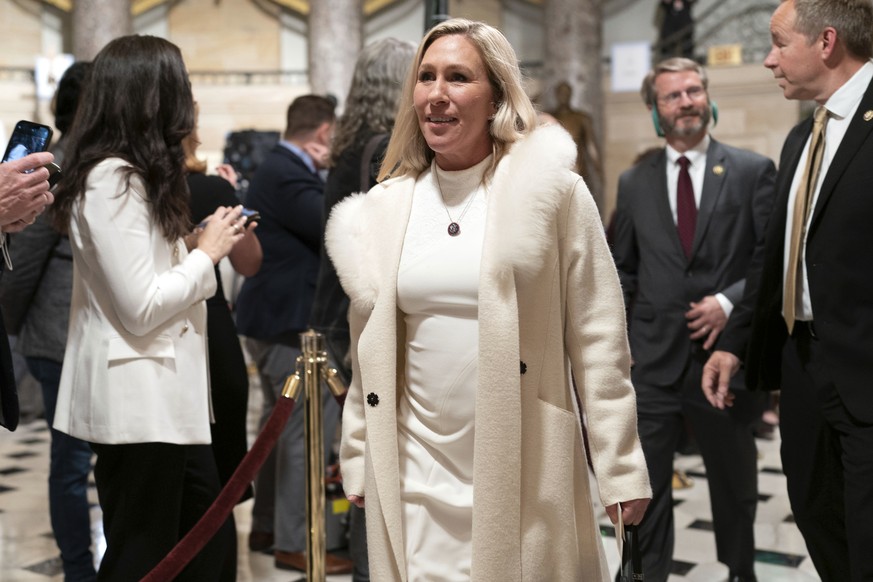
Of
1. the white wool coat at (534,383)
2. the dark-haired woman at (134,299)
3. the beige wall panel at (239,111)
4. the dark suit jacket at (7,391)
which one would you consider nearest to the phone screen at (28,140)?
the dark-haired woman at (134,299)

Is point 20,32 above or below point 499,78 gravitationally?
above

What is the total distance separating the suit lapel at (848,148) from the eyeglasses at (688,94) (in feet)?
3.89

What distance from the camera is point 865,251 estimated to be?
10.1ft

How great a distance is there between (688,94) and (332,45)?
13.1m

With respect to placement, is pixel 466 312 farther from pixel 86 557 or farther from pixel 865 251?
pixel 86 557

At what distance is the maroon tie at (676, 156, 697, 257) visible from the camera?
4.26 meters

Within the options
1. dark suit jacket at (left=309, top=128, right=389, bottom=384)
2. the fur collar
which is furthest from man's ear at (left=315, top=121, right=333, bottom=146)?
the fur collar

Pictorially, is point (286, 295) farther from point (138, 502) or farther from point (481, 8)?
point (481, 8)

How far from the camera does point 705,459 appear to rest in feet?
14.0

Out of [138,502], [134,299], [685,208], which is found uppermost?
[685,208]

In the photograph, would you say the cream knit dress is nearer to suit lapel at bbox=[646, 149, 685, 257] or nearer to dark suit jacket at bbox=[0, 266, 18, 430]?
dark suit jacket at bbox=[0, 266, 18, 430]

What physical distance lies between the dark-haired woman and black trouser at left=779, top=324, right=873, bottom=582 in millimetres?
1884

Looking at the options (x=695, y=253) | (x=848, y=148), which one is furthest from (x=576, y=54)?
(x=848, y=148)

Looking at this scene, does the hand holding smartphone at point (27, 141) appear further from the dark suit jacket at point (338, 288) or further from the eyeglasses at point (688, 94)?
the eyeglasses at point (688, 94)
